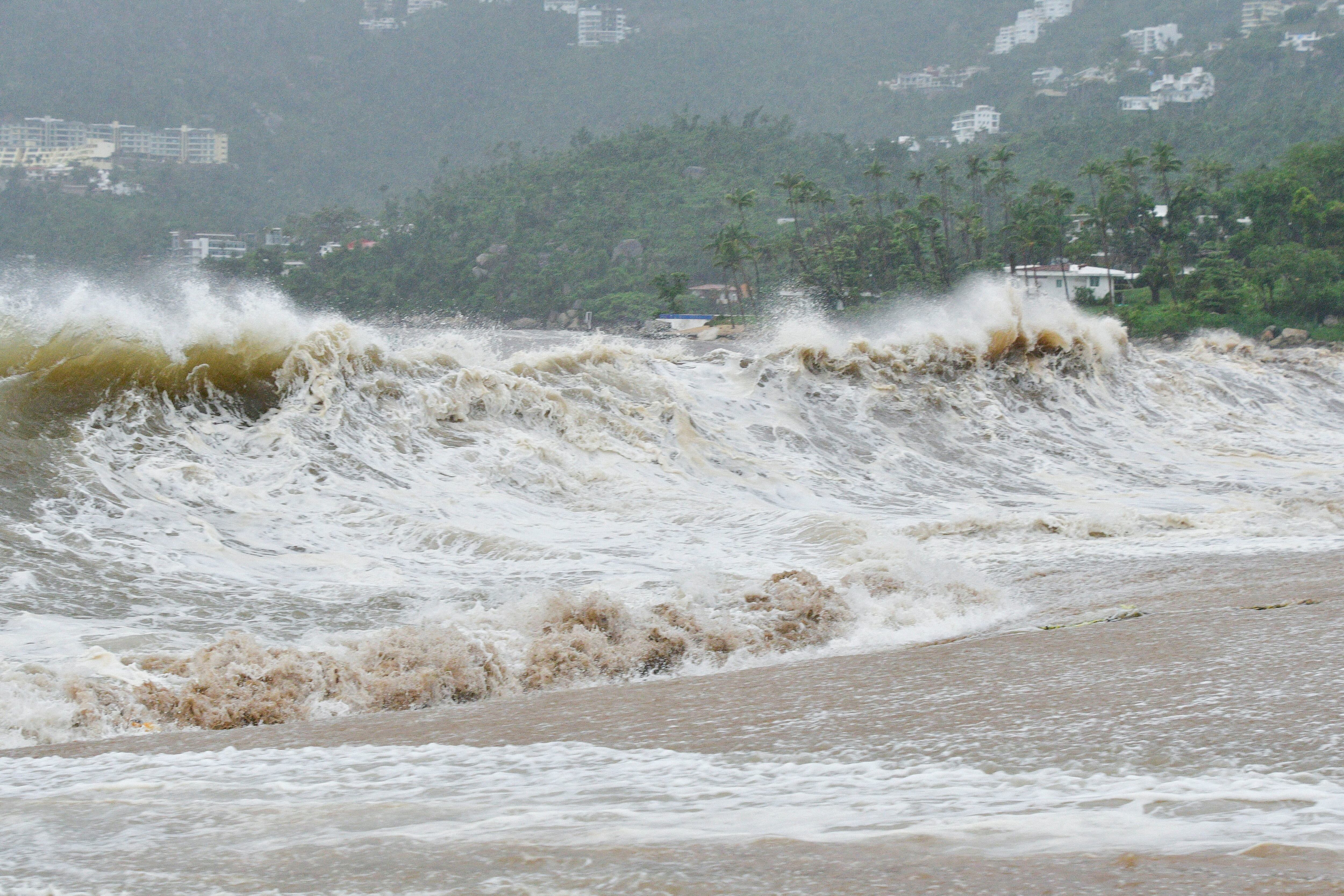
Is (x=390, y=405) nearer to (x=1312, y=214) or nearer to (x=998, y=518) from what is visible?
(x=998, y=518)

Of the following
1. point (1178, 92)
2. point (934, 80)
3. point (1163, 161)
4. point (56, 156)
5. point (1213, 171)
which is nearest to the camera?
point (1163, 161)

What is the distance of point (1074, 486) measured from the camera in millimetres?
11766

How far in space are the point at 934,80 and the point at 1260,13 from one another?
4461cm

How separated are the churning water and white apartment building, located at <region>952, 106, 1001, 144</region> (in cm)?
13547

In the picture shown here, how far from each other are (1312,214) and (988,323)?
34.2 m

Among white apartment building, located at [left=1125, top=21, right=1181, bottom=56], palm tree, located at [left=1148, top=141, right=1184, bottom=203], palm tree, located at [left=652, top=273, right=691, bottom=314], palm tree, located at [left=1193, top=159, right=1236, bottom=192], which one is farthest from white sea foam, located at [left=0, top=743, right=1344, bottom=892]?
white apartment building, located at [left=1125, top=21, right=1181, bottom=56]

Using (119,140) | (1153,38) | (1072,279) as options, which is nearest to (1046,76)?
(1153,38)

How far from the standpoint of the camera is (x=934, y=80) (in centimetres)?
17588

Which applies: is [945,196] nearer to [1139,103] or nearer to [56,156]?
[1139,103]

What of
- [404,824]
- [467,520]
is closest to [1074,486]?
[467,520]

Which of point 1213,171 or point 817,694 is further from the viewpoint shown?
point 1213,171

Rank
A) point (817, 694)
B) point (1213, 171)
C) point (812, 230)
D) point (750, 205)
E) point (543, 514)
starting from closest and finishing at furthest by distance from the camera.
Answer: point (817, 694), point (543, 514), point (1213, 171), point (812, 230), point (750, 205)

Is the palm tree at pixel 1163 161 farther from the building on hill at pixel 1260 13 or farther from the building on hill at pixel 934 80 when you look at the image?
the building on hill at pixel 934 80

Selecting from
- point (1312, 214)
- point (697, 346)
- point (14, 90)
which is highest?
point (14, 90)
